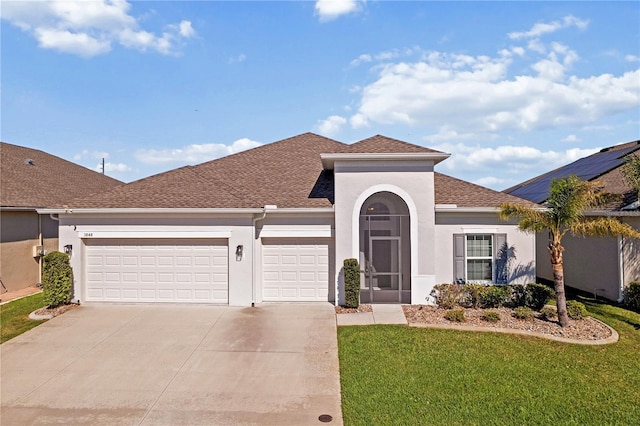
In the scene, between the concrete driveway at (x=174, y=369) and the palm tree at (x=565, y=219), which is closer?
the concrete driveway at (x=174, y=369)

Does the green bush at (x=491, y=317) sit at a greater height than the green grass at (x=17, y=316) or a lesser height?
greater

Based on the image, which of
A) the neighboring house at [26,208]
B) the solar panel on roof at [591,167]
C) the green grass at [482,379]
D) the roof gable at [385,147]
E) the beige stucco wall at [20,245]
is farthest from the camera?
the solar panel on roof at [591,167]

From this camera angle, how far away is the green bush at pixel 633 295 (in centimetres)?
1241

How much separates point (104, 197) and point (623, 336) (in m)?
17.0

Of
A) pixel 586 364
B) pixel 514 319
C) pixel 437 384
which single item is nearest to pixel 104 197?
pixel 437 384

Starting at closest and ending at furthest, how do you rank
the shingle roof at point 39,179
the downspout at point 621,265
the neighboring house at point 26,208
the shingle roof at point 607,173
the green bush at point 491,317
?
1. the green bush at point 491,317
2. the downspout at point 621,265
3. the shingle roof at point 607,173
4. the neighboring house at point 26,208
5. the shingle roof at point 39,179

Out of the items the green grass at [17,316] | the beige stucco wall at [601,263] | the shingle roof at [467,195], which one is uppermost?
the shingle roof at [467,195]

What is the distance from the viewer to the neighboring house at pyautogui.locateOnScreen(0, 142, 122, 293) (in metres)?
15.4

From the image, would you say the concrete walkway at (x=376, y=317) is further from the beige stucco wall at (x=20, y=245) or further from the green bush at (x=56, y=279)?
the beige stucco wall at (x=20, y=245)

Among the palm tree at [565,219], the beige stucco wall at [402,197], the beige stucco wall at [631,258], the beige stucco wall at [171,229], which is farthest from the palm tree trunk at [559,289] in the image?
the beige stucco wall at [171,229]

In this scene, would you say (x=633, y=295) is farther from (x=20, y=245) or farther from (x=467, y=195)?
(x=20, y=245)

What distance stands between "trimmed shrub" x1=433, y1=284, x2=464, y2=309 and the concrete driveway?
12.2ft

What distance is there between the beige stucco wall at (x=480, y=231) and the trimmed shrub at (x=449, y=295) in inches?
24.1

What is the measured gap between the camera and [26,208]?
15789 millimetres
